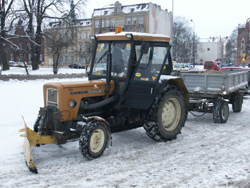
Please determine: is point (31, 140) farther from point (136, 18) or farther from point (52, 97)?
point (136, 18)

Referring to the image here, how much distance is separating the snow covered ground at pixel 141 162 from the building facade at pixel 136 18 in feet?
172

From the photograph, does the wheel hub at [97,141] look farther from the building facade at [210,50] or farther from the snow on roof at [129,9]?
the building facade at [210,50]

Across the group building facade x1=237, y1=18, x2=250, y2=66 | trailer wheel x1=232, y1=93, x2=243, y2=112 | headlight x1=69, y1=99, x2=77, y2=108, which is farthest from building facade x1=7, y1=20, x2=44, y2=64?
building facade x1=237, y1=18, x2=250, y2=66

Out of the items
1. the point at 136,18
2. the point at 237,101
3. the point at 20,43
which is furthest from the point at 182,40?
the point at 237,101

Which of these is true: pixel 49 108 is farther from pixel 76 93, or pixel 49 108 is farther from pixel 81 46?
pixel 81 46

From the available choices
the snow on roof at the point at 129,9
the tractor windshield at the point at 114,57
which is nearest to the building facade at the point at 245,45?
the snow on roof at the point at 129,9

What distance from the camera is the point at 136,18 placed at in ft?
207

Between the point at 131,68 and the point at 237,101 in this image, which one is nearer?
the point at 131,68

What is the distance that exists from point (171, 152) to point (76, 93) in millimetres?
2286

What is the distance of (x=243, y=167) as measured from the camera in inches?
217

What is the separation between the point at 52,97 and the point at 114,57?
1.59m

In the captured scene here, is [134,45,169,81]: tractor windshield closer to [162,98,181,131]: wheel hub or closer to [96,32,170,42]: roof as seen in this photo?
[96,32,170,42]: roof

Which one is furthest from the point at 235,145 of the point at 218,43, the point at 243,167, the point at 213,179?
the point at 218,43

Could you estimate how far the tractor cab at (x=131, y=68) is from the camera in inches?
257
